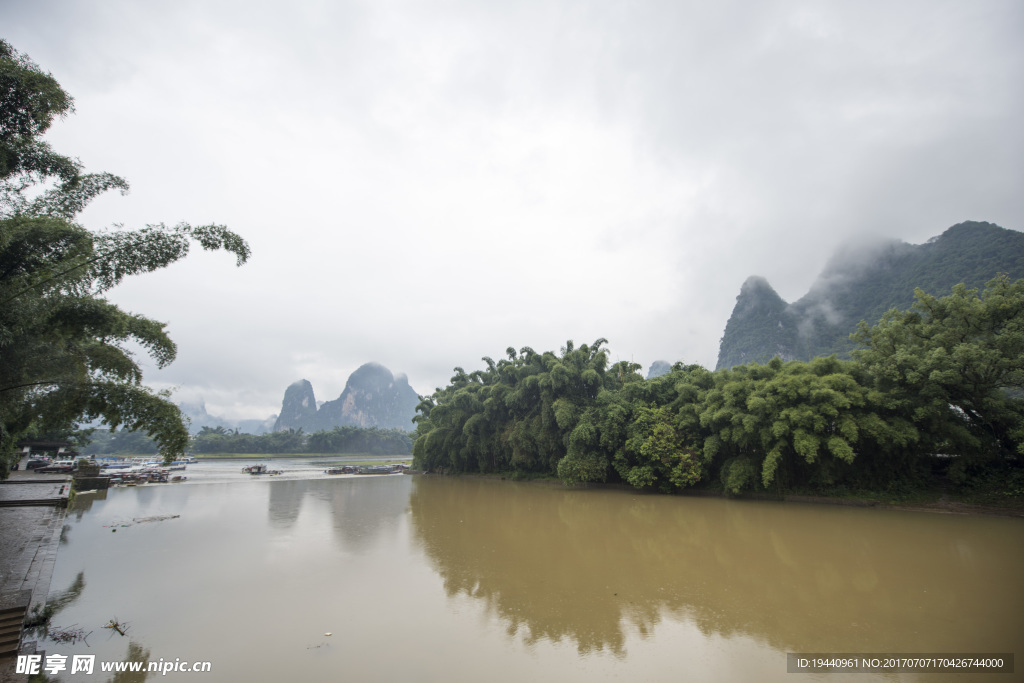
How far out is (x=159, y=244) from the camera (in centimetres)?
562

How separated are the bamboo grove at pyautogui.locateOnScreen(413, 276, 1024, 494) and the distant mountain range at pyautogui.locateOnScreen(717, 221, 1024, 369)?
1596 cm

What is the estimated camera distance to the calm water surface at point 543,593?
4.26m

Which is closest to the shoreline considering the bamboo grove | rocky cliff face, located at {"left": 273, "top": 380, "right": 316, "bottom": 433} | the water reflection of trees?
the bamboo grove

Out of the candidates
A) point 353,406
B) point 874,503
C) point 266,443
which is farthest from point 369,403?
point 874,503

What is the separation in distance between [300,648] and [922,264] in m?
53.7

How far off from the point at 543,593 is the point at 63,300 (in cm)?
709

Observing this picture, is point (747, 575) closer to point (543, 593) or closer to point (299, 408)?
point (543, 593)

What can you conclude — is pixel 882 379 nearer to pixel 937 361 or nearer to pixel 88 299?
pixel 937 361

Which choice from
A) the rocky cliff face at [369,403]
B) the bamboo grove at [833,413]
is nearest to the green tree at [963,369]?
the bamboo grove at [833,413]

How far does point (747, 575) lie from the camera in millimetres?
6688

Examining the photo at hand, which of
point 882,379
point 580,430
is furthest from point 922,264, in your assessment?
point 580,430

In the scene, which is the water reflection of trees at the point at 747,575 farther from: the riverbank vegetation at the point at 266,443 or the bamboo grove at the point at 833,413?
the riverbank vegetation at the point at 266,443

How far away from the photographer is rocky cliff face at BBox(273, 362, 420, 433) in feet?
382

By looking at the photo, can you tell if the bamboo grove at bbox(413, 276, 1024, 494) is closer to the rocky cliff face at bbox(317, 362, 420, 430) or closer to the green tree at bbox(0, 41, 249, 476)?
Result: the green tree at bbox(0, 41, 249, 476)
